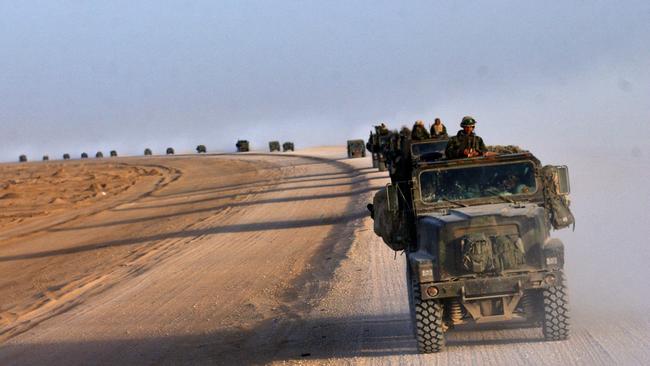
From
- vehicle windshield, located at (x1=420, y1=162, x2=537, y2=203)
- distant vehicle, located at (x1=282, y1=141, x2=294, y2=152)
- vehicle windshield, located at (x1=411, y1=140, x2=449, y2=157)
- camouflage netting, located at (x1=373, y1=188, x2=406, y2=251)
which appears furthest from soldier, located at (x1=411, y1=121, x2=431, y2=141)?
distant vehicle, located at (x1=282, y1=141, x2=294, y2=152)

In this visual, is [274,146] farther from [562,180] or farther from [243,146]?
[562,180]

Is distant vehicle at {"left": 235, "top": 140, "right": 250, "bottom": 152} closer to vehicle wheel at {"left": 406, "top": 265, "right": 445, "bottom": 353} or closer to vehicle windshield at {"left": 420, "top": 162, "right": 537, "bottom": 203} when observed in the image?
vehicle windshield at {"left": 420, "top": 162, "right": 537, "bottom": 203}

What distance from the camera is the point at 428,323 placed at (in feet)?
32.9

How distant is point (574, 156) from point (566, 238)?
29.6 meters

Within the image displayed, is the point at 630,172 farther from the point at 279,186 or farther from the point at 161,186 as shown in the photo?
the point at 161,186

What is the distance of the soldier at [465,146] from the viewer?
11.6m

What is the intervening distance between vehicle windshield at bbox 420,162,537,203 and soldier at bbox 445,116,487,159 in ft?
1.53

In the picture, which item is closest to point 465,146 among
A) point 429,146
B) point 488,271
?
point 488,271

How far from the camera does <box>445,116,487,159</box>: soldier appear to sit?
1161cm

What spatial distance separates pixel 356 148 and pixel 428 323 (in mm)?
57757

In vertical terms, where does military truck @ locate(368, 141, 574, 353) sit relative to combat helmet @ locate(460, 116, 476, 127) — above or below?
below

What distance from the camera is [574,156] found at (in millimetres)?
47406

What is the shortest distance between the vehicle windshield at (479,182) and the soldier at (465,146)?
0.46m

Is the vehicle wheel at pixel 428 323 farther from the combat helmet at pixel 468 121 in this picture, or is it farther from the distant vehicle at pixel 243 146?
the distant vehicle at pixel 243 146
